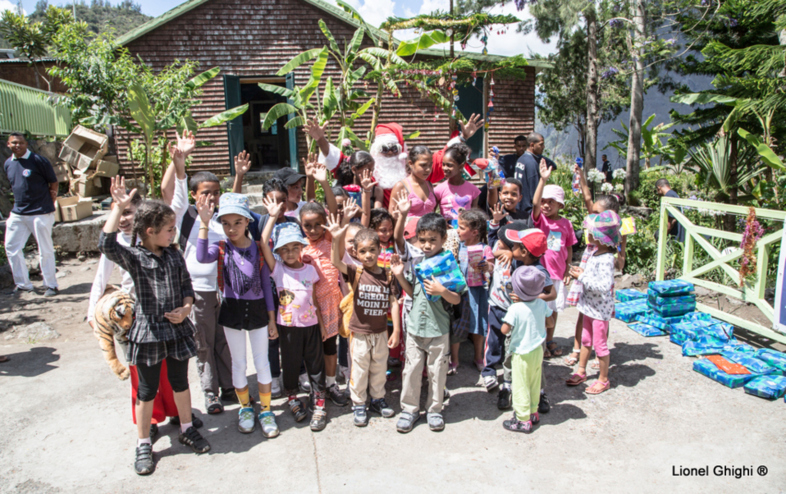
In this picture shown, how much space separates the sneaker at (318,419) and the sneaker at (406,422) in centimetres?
51

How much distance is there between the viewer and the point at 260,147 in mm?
15508

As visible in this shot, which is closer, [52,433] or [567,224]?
[52,433]

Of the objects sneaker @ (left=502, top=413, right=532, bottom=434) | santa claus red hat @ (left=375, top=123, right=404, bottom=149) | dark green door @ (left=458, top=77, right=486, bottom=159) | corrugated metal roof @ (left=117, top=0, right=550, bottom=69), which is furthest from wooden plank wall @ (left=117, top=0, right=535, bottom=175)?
sneaker @ (left=502, top=413, right=532, bottom=434)

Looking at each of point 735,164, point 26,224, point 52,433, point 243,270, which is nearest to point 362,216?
point 243,270

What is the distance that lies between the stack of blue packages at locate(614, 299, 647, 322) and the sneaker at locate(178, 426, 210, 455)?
407 cm

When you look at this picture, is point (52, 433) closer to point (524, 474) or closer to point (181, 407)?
point (181, 407)

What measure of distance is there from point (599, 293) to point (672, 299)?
1687 mm

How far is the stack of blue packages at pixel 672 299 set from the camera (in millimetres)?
4938

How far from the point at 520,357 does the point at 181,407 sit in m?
2.20

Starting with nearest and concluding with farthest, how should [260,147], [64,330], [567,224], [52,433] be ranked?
[52,433]
[567,224]
[64,330]
[260,147]

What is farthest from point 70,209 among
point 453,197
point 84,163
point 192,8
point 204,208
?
point 453,197

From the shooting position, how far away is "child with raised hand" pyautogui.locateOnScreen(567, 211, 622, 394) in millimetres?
3781

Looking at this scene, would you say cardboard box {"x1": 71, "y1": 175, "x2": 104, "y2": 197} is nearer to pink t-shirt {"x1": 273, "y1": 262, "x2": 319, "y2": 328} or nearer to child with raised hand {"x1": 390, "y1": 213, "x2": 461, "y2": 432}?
pink t-shirt {"x1": 273, "y1": 262, "x2": 319, "y2": 328}

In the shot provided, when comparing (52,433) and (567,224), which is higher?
(567,224)
